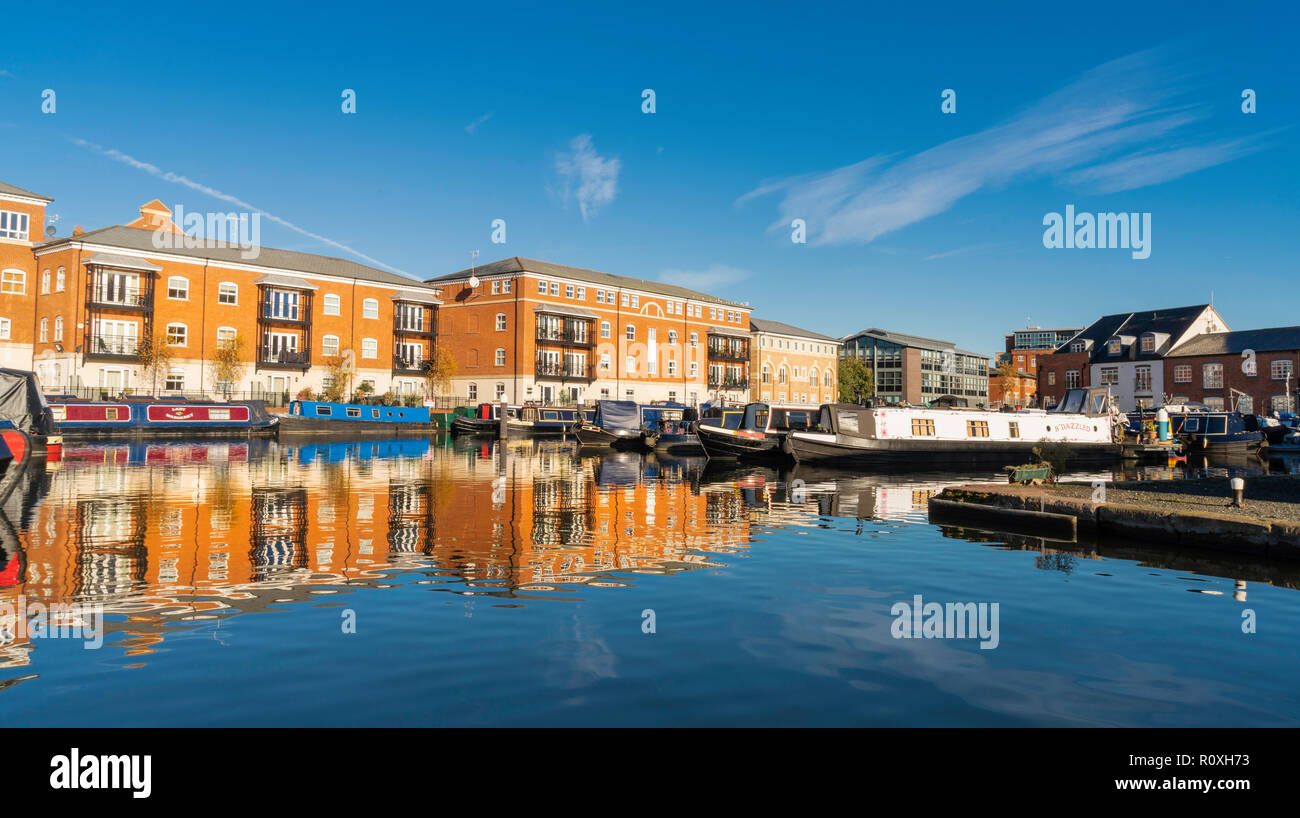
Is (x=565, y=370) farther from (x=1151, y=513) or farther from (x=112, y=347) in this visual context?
(x=1151, y=513)

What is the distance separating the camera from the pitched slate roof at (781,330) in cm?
8844

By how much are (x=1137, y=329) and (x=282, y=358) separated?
74.0 metres

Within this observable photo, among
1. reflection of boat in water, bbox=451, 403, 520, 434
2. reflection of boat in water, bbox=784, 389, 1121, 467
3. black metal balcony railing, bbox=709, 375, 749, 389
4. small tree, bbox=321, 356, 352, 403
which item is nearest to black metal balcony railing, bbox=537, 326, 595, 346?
reflection of boat in water, bbox=451, 403, 520, 434

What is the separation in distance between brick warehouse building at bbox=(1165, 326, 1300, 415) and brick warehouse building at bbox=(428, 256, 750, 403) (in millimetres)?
39594

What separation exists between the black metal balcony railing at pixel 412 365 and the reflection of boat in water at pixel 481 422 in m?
10.7

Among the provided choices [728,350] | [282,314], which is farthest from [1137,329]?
[282,314]

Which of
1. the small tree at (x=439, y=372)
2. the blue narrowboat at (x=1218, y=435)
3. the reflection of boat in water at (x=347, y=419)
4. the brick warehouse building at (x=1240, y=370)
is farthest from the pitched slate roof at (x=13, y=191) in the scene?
the brick warehouse building at (x=1240, y=370)

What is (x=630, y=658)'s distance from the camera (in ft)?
23.0

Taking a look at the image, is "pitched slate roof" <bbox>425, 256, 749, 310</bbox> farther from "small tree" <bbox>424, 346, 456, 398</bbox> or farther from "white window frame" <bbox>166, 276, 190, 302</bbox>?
"white window frame" <bbox>166, 276, 190, 302</bbox>

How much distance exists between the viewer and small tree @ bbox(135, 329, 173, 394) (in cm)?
5197

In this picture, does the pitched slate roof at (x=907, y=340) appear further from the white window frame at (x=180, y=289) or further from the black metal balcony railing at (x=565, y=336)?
the white window frame at (x=180, y=289)

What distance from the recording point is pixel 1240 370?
6700 centimetres

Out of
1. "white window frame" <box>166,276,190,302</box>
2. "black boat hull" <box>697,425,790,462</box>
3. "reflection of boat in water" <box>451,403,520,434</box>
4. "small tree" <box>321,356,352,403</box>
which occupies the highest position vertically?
"white window frame" <box>166,276,190,302</box>
